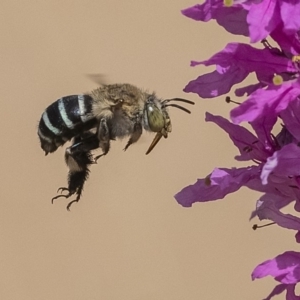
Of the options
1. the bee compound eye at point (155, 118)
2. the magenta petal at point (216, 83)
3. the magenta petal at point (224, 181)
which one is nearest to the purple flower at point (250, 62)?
the magenta petal at point (216, 83)

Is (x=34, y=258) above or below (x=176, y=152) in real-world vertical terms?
below

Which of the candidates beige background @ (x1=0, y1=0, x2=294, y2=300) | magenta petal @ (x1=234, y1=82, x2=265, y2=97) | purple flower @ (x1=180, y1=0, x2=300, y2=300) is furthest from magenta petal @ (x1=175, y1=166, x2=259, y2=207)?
beige background @ (x1=0, y1=0, x2=294, y2=300)

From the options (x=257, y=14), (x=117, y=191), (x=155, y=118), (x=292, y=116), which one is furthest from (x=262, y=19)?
(x=117, y=191)

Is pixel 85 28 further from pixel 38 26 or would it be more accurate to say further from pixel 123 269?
pixel 123 269

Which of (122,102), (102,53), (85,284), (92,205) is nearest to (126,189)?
(92,205)

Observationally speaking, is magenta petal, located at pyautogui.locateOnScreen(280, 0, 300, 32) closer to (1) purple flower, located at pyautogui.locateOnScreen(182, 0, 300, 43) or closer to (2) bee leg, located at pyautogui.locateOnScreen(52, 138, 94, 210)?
(1) purple flower, located at pyautogui.locateOnScreen(182, 0, 300, 43)

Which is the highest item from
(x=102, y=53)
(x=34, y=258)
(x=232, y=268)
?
(x=102, y=53)

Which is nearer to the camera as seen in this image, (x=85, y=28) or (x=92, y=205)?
(x=92, y=205)
